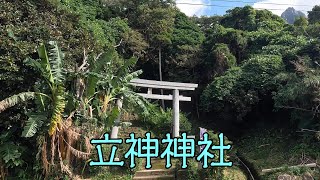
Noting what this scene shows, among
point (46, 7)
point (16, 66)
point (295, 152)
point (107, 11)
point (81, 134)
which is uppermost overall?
point (107, 11)

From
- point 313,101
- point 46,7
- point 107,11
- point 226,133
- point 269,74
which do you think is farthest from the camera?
point 107,11

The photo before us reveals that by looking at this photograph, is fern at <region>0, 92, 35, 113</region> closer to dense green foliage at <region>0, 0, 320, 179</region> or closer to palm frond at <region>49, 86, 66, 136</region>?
dense green foliage at <region>0, 0, 320, 179</region>

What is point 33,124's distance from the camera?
313 inches

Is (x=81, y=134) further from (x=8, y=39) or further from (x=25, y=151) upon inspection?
(x=8, y=39)

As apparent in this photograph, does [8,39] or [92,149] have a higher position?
[8,39]

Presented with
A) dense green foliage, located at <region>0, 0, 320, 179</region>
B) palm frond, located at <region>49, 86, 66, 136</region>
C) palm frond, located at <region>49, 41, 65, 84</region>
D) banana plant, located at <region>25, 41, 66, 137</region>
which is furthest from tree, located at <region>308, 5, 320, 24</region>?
palm frond, located at <region>49, 86, 66, 136</region>

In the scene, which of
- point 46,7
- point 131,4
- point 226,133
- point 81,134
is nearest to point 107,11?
point 131,4

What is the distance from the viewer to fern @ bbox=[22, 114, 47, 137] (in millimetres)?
7770

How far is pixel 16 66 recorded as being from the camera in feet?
28.8

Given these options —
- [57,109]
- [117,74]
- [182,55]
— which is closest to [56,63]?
[57,109]

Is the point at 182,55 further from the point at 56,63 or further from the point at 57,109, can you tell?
the point at 57,109

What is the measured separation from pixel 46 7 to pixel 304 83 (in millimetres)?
8997

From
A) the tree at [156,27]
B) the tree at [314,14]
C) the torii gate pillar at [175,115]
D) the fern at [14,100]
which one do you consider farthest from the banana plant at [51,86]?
the tree at [314,14]

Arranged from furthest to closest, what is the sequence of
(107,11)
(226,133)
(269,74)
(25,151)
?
(107,11)
(226,133)
(269,74)
(25,151)
